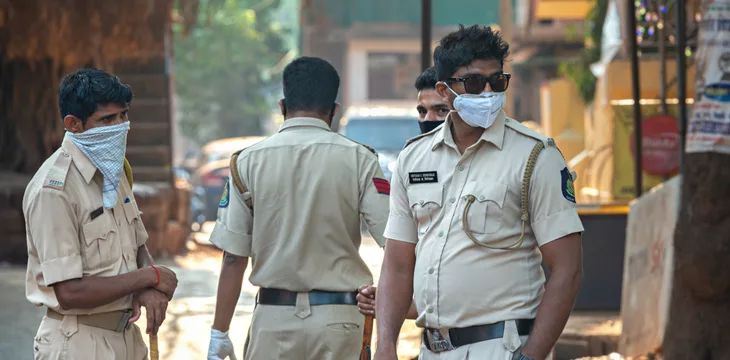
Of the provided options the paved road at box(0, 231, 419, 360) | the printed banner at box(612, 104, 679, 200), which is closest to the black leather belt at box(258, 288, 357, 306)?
the paved road at box(0, 231, 419, 360)

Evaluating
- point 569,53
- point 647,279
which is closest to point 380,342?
point 647,279

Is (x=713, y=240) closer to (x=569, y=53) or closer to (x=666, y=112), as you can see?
(x=666, y=112)

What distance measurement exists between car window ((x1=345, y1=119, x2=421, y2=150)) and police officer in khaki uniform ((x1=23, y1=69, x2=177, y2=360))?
1423 centimetres

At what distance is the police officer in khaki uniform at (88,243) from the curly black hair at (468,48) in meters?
1.19

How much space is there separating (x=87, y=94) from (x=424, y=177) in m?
1.25

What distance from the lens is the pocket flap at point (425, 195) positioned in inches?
146

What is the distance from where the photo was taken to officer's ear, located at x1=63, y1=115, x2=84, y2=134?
13.3 ft

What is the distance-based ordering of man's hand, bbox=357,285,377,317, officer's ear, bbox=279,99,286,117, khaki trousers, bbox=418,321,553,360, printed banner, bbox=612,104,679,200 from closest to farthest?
khaki trousers, bbox=418,321,553,360
man's hand, bbox=357,285,377,317
officer's ear, bbox=279,99,286,117
printed banner, bbox=612,104,679,200

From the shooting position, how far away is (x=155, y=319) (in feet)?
13.5

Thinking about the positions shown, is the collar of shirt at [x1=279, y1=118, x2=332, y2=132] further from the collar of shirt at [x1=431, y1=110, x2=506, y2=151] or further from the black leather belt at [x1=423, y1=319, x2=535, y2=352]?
the black leather belt at [x1=423, y1=319, x2=535, y2=352]

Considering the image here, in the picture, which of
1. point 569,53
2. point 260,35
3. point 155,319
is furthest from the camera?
point 260,35

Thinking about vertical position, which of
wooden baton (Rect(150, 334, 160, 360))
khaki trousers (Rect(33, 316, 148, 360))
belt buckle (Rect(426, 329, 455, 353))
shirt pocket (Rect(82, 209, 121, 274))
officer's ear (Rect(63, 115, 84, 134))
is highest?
officer's ear (Rect(63, 115, 84, 134))

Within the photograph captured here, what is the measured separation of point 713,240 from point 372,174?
2401 millimetres

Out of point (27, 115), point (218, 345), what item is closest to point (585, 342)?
point (218, 345)
